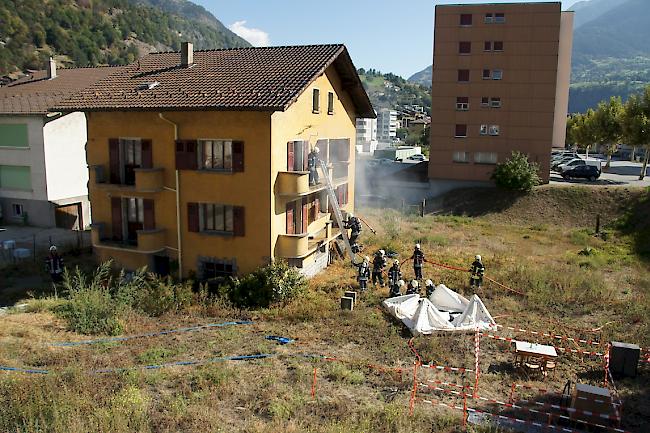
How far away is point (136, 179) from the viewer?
19.1m

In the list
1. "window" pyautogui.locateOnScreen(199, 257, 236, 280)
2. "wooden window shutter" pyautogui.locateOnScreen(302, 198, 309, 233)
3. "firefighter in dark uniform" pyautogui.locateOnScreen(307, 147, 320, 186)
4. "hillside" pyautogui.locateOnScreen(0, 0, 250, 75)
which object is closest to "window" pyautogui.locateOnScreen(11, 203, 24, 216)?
"window" pyautogui.locateOnScreen(199, 257, 236, 280)

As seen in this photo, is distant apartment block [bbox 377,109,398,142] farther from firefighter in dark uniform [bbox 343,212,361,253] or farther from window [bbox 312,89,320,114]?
window [bbox 312,89,320,114]

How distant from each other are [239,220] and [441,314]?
7.79 meters

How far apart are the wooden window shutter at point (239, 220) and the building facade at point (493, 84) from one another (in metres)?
27.5

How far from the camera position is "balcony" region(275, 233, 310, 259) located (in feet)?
61.9

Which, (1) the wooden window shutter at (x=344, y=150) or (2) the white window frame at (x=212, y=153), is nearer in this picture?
(2) the white window frame at (x=212, y=153)

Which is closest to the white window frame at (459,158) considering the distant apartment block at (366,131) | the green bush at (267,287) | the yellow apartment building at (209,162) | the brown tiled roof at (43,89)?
the yellow apartment building at (209,162)

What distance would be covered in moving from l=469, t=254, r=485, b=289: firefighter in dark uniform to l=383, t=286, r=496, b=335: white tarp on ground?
260 centimetres

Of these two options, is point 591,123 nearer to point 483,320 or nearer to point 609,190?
point 609,190

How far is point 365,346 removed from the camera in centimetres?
1430

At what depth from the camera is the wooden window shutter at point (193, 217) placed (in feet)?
63.3

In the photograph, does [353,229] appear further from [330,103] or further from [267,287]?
[267,287]

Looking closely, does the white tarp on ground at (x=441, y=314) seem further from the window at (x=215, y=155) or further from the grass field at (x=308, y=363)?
the window at (x=215, y=155)

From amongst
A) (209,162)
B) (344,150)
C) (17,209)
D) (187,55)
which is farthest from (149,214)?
(17,209)
